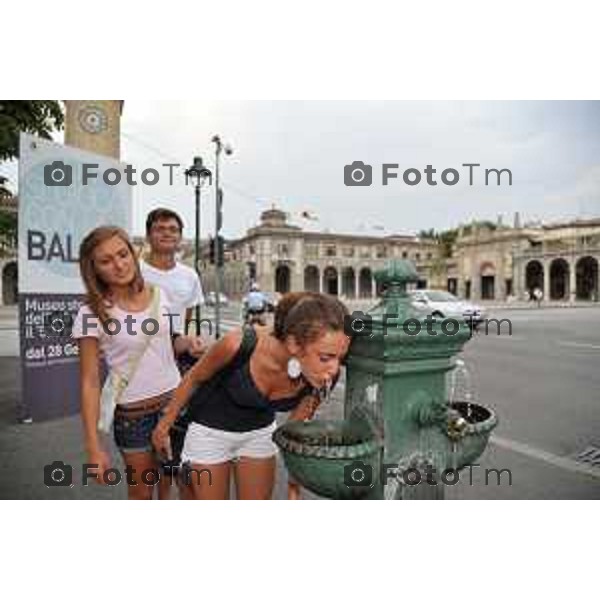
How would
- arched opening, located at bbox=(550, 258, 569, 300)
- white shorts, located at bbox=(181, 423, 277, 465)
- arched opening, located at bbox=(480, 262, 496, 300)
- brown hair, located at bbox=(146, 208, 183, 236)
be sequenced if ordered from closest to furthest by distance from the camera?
1. white shorts, located at bbox=(181, 423, 277, 465)
2. brown hair, located at bbox=(146, 208, 183, 236)
3. arched opening, located at bbox=(480, 262, 496, 300)
4. arched opening, located at bbox=(550, 258, 569, 300)

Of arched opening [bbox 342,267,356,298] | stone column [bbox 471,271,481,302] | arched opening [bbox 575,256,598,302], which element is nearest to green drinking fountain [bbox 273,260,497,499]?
arched opening [bbox 342,267,356,298]

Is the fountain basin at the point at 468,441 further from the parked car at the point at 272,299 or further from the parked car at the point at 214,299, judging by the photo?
the parked car at the point at 214,299

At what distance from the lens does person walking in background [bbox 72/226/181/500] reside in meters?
2.17

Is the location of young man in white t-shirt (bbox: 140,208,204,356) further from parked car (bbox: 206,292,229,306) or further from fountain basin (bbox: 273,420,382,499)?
fountain basin (bbox: 273,420,382,499)

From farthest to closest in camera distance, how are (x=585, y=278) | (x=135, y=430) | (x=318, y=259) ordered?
(x=585, y=278) → (x=318, y=259) → (x=135, y=430)

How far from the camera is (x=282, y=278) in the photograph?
260 cm

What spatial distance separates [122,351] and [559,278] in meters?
7.94

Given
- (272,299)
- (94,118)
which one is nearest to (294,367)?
(272,299)

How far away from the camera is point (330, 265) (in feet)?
8.70

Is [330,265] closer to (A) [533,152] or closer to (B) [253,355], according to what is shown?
(B) [253,355]

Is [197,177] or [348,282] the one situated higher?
[197,177]

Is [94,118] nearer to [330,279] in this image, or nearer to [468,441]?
[330,279]

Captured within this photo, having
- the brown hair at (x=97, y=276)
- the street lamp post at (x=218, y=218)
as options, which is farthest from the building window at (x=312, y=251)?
the brown hair at (x=97, y=276)

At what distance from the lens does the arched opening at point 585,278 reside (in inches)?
284
